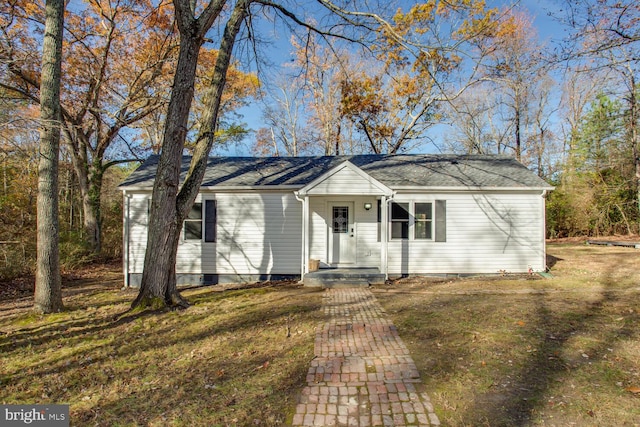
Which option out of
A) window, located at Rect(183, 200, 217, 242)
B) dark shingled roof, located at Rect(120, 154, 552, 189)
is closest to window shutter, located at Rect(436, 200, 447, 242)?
dark shingled roof, located at Rect(120, 154, 552, 189)

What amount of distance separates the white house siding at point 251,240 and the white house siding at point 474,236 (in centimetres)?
305

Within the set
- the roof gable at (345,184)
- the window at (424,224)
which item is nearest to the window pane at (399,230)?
the window at (424,224)

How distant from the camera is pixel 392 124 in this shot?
20.1m

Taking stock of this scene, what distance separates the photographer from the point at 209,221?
Result: 9.87 meters

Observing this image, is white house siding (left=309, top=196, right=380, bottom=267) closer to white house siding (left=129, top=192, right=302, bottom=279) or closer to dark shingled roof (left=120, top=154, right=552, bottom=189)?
white house siding (left=129, top=192, right=302, bottom=279)

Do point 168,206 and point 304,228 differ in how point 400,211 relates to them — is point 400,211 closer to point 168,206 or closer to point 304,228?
point 304,228

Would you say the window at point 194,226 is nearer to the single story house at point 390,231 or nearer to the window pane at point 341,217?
the single story house at point 390,231

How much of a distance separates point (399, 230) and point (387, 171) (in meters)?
2.16

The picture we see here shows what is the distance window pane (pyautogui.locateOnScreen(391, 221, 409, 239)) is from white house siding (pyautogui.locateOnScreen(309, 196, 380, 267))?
0.51 meters

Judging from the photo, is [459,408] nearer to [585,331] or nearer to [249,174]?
[585,331]

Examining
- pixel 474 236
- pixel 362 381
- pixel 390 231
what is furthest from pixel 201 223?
pixel 474 236

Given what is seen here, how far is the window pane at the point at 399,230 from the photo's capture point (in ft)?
32.6

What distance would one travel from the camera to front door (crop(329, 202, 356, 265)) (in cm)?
1010

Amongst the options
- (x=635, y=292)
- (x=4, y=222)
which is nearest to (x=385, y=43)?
(x=635, y=292)
